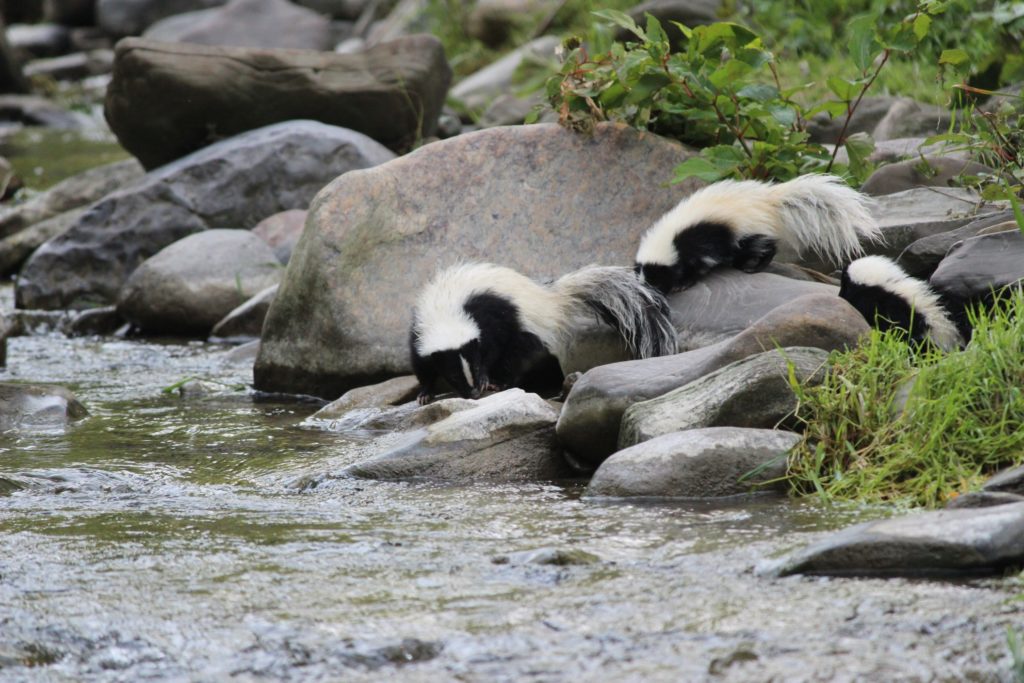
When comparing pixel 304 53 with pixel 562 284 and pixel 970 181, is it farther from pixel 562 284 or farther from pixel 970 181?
pixel 970 181

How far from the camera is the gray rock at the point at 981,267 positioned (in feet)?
15.1

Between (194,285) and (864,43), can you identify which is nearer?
(864,43)

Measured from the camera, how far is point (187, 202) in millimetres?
9617

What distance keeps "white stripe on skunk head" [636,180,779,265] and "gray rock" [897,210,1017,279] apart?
67 cm

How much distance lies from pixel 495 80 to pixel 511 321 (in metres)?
8.50

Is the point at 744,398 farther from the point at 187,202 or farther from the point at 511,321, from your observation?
the point at 187,202

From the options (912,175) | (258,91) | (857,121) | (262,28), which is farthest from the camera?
(262,28)

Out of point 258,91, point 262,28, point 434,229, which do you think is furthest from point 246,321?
point 262,28

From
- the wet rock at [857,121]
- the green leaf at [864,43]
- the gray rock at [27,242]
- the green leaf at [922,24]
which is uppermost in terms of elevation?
the green leaf at [922,24]

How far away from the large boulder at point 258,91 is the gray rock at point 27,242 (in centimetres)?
91

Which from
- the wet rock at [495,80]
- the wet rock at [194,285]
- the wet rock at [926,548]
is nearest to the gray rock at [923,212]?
the wet rock at [926,548]

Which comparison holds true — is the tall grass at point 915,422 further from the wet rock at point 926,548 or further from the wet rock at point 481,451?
the wet rock at point 481,451

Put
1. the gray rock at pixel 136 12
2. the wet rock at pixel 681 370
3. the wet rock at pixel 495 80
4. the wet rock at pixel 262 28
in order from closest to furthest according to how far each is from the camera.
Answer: the wet rock at pixel 681 370 → the wet rock at pixel 495 80 → the wet rock at pixel 262 28 → the gray rock at pixel 136 12

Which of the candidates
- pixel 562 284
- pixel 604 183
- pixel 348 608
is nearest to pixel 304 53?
pixel 604 183
